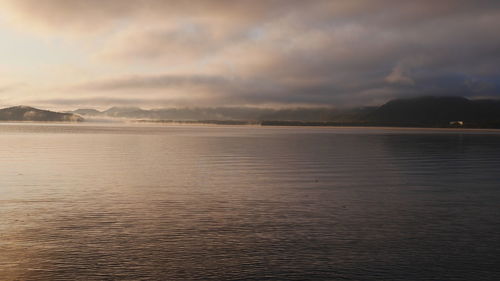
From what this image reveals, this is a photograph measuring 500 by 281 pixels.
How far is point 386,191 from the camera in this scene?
30641mm

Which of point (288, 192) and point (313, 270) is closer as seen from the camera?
point (313, 270)

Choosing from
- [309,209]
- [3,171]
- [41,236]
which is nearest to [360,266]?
[309,209]

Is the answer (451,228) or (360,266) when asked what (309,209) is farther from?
(360,266)

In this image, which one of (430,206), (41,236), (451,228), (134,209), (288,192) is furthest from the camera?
(288,192)

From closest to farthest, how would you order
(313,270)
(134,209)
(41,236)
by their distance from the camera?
(313,270)
(41,236)
(134,209)

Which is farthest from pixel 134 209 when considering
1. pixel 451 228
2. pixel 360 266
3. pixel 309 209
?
pixel 451 228

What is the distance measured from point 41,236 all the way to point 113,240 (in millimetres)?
2998

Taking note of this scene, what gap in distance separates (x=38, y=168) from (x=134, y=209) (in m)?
23.4

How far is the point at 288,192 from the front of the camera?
97.7 ft

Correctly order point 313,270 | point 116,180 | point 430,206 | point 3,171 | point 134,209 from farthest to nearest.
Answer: point 3,171 → point 116,180 → point 430,206 → point 134,209 → point 313,270

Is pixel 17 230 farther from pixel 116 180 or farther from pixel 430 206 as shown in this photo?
pixel 430 206

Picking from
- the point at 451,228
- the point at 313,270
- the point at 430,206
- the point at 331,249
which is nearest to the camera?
the point at 313,270

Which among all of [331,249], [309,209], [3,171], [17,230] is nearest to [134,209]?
[17,230]

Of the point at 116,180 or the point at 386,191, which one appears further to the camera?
the point at 116,180
